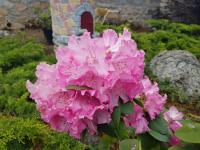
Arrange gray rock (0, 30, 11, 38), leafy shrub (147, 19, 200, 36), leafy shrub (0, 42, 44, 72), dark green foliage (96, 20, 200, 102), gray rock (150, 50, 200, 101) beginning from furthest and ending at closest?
gray rock (0, 30, 11, 38), leafy shrub (147, 19, 200, 36), dark green foliage (96, 20, 200, 102), leafy shrub (0, 42, 44, 72), gray rock (150, 50, 200, 101)

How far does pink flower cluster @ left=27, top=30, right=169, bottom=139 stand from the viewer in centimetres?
116

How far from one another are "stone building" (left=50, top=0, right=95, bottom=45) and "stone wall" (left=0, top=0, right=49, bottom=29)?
242cm

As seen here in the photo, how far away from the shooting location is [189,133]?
1140mm

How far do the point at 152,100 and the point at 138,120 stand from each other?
7 centimetres

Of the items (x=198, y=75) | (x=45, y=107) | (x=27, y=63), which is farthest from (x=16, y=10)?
(x=45, y=107)

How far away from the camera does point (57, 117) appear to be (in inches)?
47.8

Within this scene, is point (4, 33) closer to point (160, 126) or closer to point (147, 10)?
point (147, 10)

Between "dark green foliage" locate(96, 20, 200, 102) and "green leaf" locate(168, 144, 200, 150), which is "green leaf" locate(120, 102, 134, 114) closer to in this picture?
"green leaf" locate(168, 144, 200, 150)

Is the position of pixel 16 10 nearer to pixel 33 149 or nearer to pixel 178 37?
pixel 178 37

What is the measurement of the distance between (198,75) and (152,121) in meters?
4.38

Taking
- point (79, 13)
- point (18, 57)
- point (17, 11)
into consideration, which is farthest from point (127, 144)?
point (17, 11)

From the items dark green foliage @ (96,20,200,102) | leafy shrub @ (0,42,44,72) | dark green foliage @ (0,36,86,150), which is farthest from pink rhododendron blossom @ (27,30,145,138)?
dark green foliage @ (96,20,200,102)

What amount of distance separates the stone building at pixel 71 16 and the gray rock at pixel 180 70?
1.29 m

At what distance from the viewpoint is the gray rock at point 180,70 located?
5.41 meters
